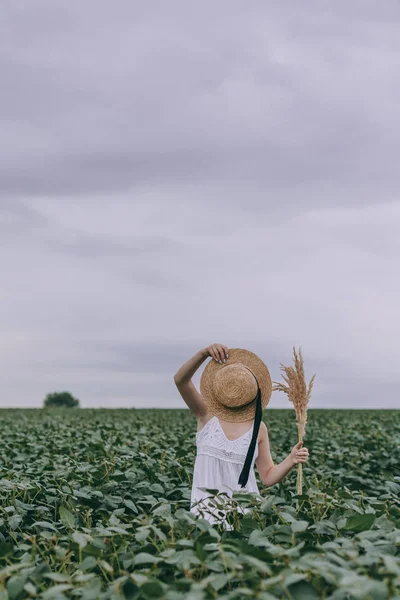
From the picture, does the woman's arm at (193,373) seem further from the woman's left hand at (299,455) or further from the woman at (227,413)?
the woman's left hand at (299,455)

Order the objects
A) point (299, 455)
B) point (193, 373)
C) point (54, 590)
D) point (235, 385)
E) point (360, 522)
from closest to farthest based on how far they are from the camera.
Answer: point (54, 590) → point (360, 522) → point (299, 455) → point (235, 385) → point (193, 373)

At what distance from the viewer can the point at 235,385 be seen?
190 inches

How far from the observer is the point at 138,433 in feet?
33.8

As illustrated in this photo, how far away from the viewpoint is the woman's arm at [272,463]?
4723mm

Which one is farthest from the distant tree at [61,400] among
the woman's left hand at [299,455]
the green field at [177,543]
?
the woman's left hand at [299,455]

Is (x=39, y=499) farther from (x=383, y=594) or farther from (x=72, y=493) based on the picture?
(x=383, y=594)

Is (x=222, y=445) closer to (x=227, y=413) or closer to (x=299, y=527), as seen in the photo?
(x=227, y=413)

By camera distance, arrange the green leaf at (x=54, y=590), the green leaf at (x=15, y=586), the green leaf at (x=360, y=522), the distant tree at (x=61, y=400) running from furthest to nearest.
→ 1. the distant tree at (x=61, y=400)
2. the green leaf at (x=360, y=522)
3. the green leaf at (x=15, y=586)
4. the green leaf at (x=54, y=590)

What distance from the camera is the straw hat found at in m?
4.85

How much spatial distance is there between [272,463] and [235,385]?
0.66 m

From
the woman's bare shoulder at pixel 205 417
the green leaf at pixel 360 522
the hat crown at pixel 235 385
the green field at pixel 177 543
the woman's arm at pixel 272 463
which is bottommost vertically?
the green field at pixel 177 543

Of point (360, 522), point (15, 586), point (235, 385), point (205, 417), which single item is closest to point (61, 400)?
point (205, 417)

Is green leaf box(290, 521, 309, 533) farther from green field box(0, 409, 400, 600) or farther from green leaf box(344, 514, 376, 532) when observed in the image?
green leaf box(344, 514, 376, 532)

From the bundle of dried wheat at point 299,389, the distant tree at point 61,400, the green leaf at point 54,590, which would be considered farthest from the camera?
the distant tree at point 61,400
